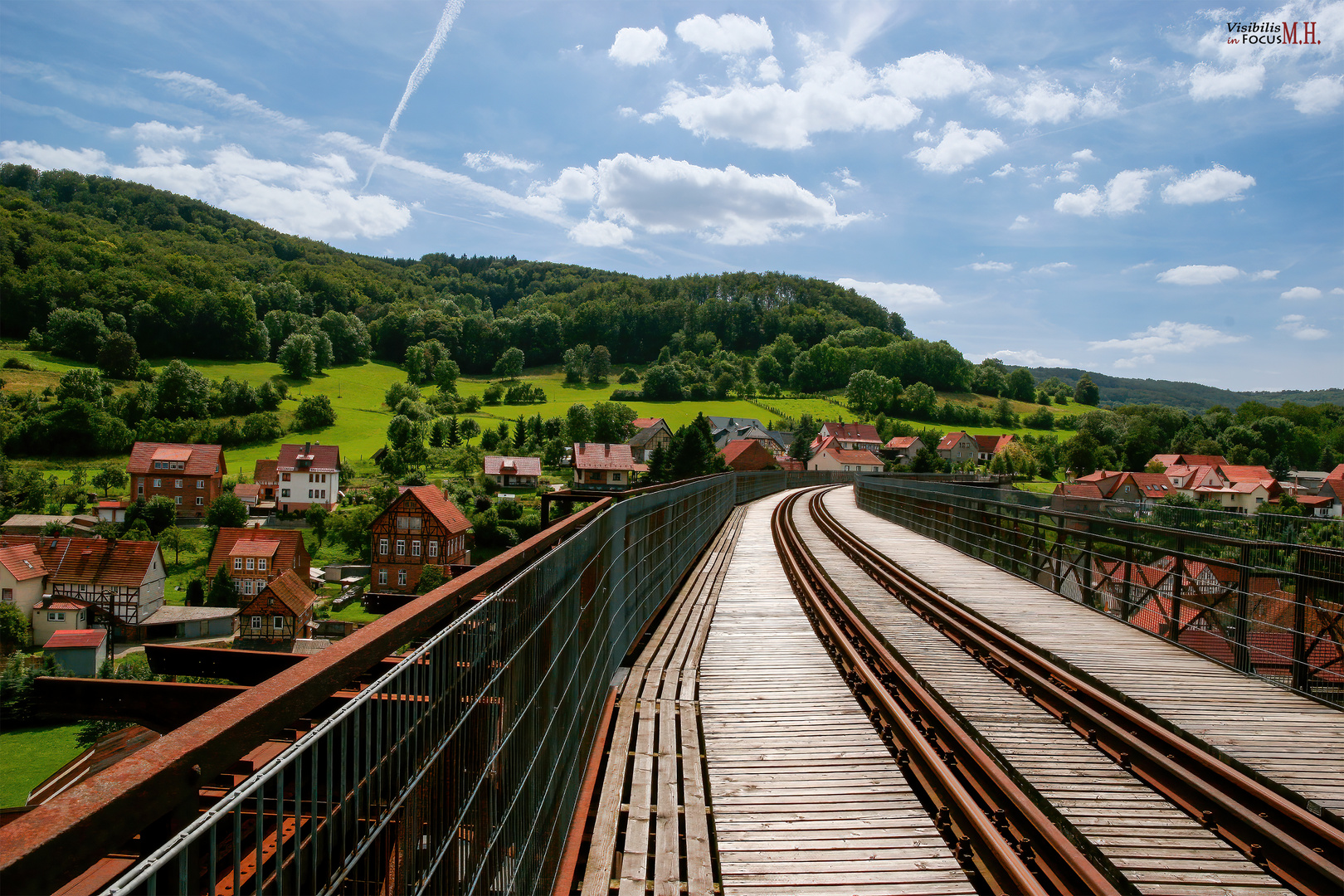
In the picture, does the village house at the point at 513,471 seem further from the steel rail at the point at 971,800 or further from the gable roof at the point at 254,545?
the steel rail at the point at 971,800

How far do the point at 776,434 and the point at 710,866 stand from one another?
107m

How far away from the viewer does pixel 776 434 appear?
10981cm

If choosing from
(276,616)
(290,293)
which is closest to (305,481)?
(276,616)

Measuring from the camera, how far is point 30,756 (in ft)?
90.7

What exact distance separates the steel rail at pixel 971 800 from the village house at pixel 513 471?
74444mm

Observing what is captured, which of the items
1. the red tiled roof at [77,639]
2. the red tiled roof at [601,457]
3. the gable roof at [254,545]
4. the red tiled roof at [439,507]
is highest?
the red tiled roof at [601,457]

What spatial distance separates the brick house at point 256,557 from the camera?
49688 mm

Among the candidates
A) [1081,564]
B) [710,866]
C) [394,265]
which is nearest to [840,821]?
[710,866]

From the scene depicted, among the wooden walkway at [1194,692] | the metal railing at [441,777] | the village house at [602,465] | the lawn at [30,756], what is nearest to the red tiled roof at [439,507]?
the village house at [602,465]

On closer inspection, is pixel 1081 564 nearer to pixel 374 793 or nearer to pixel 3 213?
pixel 374 793

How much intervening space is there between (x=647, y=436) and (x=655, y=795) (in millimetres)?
96408

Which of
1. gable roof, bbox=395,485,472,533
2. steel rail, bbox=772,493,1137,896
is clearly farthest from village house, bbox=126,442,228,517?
steel rail, bbox=772,493,1137,896

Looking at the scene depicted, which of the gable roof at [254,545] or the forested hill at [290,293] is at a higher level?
the forested hill at [290,293]

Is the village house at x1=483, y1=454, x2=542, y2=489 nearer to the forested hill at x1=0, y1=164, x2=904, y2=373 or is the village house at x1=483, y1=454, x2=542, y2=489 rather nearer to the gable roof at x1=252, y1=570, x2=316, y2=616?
the gable roof at x1=252, y1=570, x2=316, y2=616
